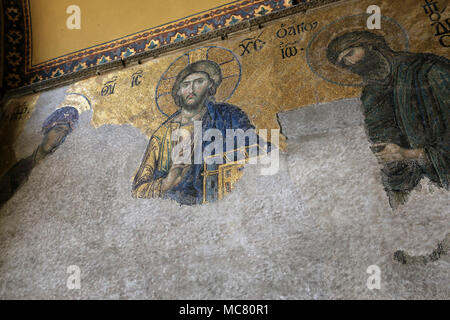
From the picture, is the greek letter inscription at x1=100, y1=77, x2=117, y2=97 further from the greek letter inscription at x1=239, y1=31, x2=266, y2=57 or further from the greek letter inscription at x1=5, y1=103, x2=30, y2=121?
the greek letter inscription at x1=239, y1=31, x2=266, y2=57

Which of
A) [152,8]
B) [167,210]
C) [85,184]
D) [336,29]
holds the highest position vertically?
[152,8]

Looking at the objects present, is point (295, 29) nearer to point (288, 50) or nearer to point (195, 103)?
point (288, 50)

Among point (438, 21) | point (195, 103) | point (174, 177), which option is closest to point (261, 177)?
point (174, 177)

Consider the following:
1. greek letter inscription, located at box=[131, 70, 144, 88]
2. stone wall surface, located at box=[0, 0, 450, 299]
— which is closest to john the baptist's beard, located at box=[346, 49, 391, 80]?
stone wall surface, located at box=[0, 0, 450, 299]

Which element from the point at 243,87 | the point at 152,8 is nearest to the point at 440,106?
the point at 243,87

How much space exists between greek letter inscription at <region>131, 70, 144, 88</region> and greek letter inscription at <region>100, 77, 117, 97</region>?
0.25m

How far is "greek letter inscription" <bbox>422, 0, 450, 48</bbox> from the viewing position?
116 inches

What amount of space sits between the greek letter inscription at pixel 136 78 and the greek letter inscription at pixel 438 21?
2856 mm

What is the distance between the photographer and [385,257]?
7.78 feet

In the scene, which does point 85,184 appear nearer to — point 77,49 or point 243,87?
point 243,87

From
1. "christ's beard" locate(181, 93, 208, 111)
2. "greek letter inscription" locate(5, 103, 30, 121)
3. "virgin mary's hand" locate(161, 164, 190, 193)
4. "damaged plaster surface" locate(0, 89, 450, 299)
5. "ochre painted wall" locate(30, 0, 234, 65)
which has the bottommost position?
"damaged plaster surface" locate(0, 89, 450, 299)

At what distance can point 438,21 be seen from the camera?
3059 millimetres

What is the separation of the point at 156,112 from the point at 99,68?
4.24ft
